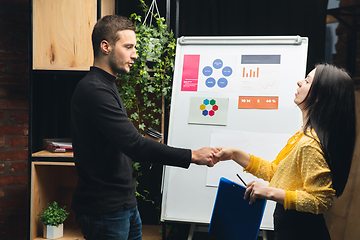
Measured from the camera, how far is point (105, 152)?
48.2 inches


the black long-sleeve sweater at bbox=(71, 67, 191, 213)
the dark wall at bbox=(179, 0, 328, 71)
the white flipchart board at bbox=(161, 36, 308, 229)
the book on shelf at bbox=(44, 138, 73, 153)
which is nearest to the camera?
the black long-sleeve sweater at bbox=(71, 67, 191, 213)

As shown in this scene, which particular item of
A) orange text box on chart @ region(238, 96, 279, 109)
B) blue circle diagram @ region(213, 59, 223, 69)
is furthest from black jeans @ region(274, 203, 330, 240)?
blue circle diagram @ region(213, 59, 223, 69)

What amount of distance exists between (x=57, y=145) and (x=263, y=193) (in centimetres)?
148

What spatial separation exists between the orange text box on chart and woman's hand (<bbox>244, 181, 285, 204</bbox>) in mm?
786

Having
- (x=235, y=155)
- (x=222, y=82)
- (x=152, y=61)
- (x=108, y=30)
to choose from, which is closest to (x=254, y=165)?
(x=235, y=155)

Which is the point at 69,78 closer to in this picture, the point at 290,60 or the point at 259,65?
the point at 259,65

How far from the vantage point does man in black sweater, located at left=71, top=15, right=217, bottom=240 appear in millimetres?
1175

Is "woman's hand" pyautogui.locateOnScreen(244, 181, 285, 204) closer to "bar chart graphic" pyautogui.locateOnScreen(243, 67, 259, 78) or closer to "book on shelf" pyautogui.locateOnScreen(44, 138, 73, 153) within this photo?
"bar chart graphic" pyautogui.locateOnScreen(243, 67, 259, 78)

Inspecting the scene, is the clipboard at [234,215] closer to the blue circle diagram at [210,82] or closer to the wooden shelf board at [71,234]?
the blue circle diagram at [210,82]

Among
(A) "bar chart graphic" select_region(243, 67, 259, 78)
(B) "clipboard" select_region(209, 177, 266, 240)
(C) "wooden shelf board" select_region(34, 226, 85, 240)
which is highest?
(A) "bar chart graphic" select_region(243, 67, 259, 78)

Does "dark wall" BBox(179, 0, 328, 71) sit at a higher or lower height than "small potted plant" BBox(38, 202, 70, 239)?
higher

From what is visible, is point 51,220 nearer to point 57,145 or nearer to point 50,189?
point 50,189

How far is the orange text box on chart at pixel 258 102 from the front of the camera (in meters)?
1.80

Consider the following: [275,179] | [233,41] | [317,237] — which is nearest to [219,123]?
[233,41]
